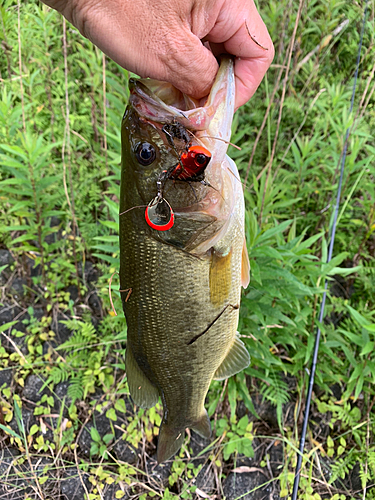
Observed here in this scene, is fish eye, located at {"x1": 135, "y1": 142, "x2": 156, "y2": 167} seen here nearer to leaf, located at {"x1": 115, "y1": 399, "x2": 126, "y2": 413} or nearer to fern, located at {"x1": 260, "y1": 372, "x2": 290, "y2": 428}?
fern, located at {"x1": 260, "y1": 372, "x2": 290, "y2": 428}

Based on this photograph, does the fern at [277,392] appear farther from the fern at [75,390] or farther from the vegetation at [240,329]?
the fern at [75,390]

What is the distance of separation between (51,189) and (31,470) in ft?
7.81

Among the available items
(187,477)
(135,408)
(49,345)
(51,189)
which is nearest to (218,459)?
(187,477)

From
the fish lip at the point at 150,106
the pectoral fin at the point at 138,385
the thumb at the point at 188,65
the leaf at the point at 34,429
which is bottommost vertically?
the leaf at the point at 34,429

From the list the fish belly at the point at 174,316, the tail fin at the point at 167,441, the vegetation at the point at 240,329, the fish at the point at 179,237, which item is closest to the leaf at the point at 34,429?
the vegetation at the point at 240,329

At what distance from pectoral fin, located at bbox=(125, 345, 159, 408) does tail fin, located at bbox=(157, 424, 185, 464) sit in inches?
8.5

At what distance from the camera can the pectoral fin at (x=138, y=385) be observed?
6.26 feet

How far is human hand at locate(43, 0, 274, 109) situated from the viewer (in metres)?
1.40

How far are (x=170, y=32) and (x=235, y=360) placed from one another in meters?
1.69

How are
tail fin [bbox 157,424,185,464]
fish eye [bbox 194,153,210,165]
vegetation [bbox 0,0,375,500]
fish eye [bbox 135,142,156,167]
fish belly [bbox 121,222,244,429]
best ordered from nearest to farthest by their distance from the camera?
fish eye [bbox 194,153,210,165] < fish eye [bbox 135,142,156,167] < fish belly [bbox 121,222,244,429] < tail fin [bbox 157,424,185,464] < vegetation [bbox 0,0,375,500]

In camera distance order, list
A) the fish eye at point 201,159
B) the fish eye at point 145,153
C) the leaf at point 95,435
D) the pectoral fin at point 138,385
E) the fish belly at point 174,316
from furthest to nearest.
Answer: the leaf at point 95,435 → the pectoral fin at point 138,385 → the fish belly at point 174,316 → the fish eye at point 145,153 → the fish eye at point 201,159

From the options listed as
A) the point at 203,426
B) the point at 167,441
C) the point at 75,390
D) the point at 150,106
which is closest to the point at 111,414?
the point at 75,390

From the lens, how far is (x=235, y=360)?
6.45 feet

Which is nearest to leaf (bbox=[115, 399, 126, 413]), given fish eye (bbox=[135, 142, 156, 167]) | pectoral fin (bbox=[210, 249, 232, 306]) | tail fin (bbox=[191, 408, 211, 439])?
tail fin (bbox=[191, 408, 211, 439])
